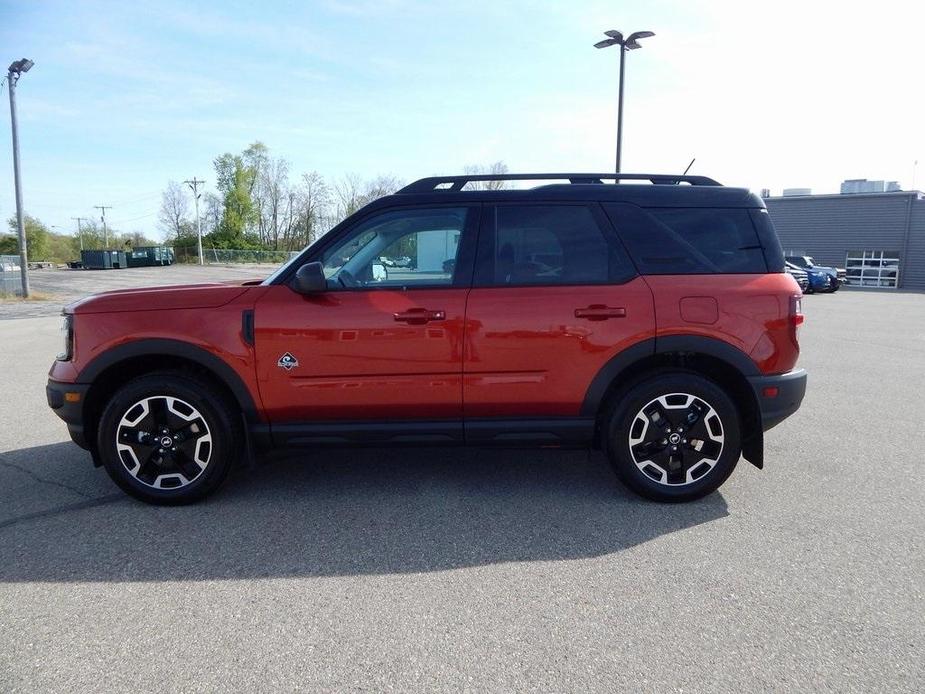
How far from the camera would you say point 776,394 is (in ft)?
12.8

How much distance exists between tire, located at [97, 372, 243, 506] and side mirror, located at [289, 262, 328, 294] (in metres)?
0.90

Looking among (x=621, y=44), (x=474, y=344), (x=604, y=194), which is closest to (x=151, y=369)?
(x=474, y=344)

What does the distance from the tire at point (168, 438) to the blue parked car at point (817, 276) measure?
2863 cm

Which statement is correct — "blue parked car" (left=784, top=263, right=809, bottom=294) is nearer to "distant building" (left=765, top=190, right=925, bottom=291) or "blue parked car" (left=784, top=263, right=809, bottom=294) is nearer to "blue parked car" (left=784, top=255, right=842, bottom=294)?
"blue parked car" (left=784, top=255, right=842, bottom=294)

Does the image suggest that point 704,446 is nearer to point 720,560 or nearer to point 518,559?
point 720,560

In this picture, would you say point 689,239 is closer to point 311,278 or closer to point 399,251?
point 399,251

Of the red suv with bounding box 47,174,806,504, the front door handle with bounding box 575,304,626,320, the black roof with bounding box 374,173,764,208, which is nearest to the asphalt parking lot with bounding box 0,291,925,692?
the red suv with bounding box 47,174,806,504

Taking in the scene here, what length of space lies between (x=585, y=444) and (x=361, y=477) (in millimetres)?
1545

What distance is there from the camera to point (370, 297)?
3822 millimetres

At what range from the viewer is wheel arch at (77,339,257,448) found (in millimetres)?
3828

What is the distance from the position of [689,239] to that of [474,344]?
4.84ft

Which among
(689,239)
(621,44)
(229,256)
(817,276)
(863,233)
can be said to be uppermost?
(621,44)

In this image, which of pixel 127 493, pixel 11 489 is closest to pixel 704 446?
pixel 127 493

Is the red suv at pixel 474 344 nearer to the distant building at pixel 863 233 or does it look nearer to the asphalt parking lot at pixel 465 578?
the asphalt parking lot at pixel 465 578
